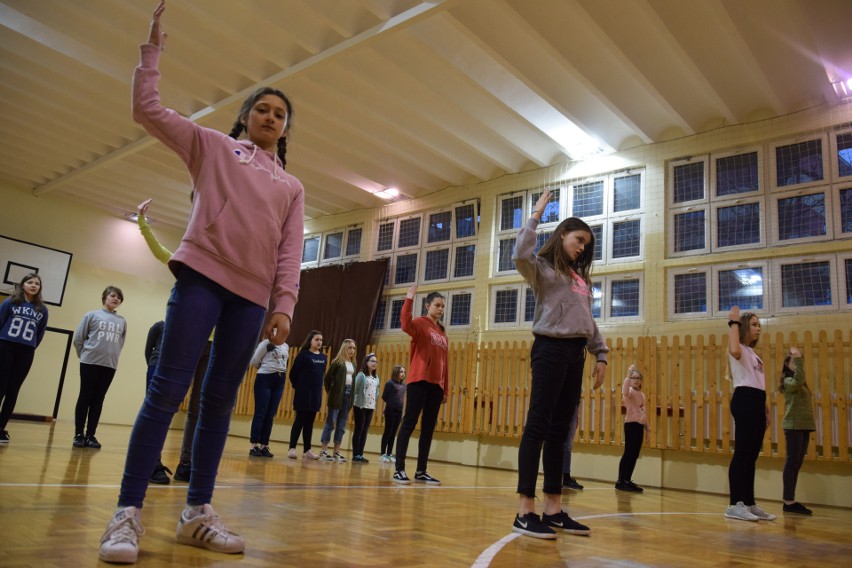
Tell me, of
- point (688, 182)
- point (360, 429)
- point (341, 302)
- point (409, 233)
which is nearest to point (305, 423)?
point (360, 429)

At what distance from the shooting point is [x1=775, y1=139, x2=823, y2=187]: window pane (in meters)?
7.57

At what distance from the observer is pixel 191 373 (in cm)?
183

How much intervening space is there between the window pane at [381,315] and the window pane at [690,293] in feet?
17.7

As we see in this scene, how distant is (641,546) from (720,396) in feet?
17.6

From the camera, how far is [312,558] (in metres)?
1.79

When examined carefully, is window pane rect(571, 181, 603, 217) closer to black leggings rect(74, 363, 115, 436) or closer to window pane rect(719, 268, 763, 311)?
window pane rect(719, 268, 763, 311)

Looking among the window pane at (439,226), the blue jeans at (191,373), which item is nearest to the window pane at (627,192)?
the window pane at (439,226)

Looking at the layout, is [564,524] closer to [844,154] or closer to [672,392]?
[672,392]

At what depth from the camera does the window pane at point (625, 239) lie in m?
8.83

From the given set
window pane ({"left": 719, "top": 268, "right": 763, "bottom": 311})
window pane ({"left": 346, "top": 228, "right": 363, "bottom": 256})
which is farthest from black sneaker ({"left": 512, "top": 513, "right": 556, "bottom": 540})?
window pane ({"left": 346, "top": 228, "right": 363, "bottom": 256})

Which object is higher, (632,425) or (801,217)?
(801,217)

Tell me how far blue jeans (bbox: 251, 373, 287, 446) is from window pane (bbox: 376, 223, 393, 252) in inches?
228

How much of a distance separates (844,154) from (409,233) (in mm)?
6971

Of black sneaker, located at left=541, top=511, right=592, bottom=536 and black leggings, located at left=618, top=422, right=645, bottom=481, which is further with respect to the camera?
black leggings, located at left=618, top=422, right=645, bottom=481
